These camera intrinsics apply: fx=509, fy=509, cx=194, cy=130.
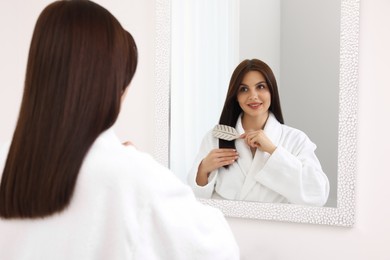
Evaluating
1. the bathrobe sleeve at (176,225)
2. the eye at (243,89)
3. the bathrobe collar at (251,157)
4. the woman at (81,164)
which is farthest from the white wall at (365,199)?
the woman at (81,164)

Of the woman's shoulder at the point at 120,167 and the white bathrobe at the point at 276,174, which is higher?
the woman's shoulder at the point at 120,167

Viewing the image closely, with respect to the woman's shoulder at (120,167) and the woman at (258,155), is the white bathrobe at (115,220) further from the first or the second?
the woman at (258,155)

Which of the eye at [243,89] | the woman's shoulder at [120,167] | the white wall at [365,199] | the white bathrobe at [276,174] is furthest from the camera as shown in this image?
the eye at [243,89]

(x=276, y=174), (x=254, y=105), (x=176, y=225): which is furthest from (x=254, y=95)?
(x=176, y=225)

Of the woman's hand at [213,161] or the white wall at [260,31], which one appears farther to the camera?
the woman's hand at [213,161]

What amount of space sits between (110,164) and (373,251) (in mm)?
951

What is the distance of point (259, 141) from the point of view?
159 centimetres

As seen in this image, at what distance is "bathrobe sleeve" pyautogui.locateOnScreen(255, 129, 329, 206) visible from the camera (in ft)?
4.94

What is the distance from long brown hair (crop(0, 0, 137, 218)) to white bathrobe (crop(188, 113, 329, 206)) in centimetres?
84

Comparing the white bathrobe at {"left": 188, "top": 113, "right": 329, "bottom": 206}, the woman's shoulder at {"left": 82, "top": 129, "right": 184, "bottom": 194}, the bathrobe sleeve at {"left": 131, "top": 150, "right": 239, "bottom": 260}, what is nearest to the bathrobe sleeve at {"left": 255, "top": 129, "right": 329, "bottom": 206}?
the white bathrobe at {"left": 188, "top": 113, "right": 329, "bottom": 206}

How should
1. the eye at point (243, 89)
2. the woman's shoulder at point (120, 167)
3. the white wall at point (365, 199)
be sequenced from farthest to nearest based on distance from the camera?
the eye at point (243, 89) → the white wall at point (365, 199) → the woman's shoulder at point (120, 167)

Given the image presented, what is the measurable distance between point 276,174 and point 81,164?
2.92 feet

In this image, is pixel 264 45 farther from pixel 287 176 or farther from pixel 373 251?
pixel 373 251

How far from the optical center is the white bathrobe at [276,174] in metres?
1.52
